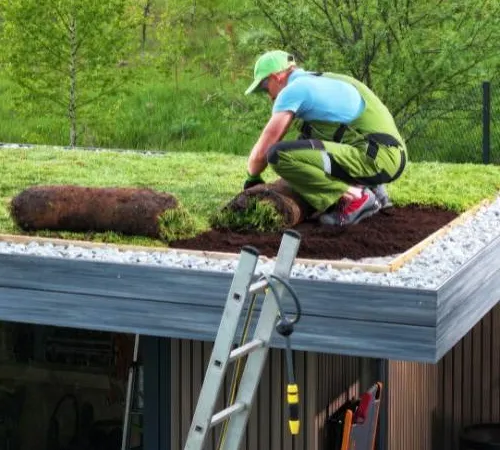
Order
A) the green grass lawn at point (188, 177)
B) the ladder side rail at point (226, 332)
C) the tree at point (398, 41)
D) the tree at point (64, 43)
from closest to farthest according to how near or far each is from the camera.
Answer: the ladder side rail at point (226, 332), the green grass lawn at point (188, 177), the tree at point (64, 43), the tree at point (398, 41)

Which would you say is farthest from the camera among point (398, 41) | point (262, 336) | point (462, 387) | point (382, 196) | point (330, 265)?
point (398, 41)

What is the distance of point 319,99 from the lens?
7.78 meters

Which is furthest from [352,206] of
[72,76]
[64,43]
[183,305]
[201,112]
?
[201,112]

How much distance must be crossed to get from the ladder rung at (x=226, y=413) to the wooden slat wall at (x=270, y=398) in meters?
1.78

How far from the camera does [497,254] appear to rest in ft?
23.8

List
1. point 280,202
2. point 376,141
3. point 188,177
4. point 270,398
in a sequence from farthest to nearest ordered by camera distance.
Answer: point 188,177
point 376,141
point 280,202
point 270,398

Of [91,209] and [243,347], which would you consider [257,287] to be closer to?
[243,347]

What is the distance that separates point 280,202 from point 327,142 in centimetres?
49

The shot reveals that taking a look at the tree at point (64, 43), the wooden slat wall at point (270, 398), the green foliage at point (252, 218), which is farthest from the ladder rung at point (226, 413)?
the tree at point (64, 43)

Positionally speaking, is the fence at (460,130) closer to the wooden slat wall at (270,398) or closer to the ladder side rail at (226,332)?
the wooden slat wall at (270,398)

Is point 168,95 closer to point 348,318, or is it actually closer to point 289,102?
point 289,102

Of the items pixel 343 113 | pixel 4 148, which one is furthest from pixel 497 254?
pixel 4 148

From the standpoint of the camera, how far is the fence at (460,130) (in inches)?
730

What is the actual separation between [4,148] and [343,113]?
542 centimetres
